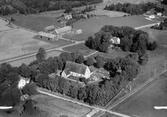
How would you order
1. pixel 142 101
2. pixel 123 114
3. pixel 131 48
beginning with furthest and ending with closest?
pixel 131 48, pixel 142 101, pixel 123 114

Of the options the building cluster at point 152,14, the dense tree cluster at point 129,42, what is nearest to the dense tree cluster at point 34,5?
the building cluster at point 152,14

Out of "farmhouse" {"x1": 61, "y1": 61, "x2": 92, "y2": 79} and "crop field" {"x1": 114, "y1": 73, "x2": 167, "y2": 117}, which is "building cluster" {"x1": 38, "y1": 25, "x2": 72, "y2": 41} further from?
"crop field" {"x1": 114, "y1": 73, "x2": 167, "y2": 117}

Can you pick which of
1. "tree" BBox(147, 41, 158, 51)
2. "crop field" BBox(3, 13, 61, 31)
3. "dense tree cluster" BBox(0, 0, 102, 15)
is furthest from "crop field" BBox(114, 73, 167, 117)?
"dense tree cluster" BBox(0, 0, 102, 15)

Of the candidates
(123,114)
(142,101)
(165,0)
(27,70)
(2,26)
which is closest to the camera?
(123,114)

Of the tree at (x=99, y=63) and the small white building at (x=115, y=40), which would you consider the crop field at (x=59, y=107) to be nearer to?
the tree at (x=99, y=63)

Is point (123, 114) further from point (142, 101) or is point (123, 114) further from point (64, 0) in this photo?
point (64, 0)

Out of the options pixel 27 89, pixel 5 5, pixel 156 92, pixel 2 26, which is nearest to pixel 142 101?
pixel 156 92

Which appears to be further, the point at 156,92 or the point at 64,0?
the point at 64,0
